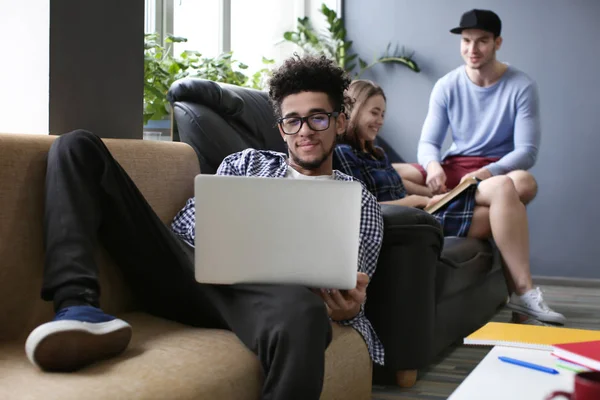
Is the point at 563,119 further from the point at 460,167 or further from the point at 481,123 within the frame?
the point at 460,167

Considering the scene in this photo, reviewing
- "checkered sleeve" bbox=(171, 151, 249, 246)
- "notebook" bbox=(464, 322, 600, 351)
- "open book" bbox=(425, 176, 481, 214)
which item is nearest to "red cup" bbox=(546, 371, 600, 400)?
"notebook" bbox=(464, 322, 600, 351)

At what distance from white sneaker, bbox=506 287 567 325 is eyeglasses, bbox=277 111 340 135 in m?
1.67

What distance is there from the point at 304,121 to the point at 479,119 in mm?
2189

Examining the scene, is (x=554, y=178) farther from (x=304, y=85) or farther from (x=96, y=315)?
(x=96, y=315)

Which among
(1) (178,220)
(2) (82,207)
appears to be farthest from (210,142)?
(2) (82,207)

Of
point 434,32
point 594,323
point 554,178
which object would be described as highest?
point 434,32

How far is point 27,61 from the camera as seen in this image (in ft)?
6.69

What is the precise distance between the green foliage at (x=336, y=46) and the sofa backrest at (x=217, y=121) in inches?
92.9

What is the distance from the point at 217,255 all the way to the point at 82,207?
32 centimetres

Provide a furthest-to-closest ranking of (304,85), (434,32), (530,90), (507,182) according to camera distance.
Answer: (434,32) < (530,90) < (507,182) < (304,85)

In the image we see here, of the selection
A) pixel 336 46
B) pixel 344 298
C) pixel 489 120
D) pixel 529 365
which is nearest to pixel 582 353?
pixel 529 365

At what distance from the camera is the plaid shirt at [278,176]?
199cm

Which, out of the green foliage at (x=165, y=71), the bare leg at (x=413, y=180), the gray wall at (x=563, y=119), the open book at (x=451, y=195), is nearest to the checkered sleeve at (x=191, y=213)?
the green foliage at (x=165, y=71)

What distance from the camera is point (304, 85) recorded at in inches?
80.1
